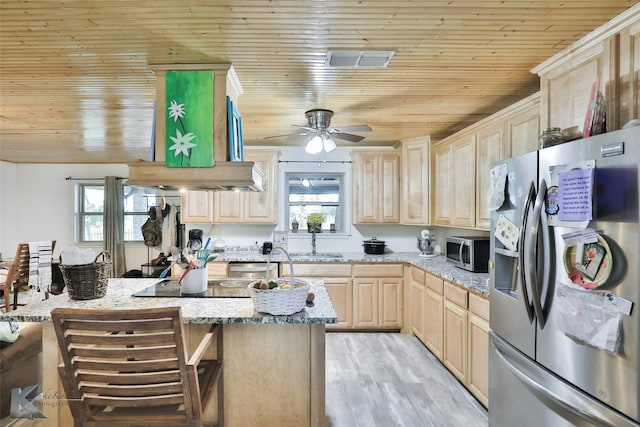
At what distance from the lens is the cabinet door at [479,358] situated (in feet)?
7.94

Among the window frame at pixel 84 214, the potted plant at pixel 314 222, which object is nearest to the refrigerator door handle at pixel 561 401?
the potted plant at pixel 314 222

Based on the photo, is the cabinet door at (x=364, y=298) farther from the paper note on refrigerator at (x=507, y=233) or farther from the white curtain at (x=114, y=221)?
the white curtain at (x=114, y=221)

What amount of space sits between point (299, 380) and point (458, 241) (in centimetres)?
203

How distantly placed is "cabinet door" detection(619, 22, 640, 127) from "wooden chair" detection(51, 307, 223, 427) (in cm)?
218

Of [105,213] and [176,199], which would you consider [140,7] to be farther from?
[105,213]

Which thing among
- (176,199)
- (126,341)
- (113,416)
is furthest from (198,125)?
(176,199)

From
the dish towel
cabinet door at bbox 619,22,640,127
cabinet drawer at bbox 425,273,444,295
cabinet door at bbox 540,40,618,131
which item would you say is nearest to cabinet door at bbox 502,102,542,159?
cabinet door at bbox 540,40,618,131

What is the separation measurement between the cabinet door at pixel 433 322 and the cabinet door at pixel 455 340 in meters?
0.09

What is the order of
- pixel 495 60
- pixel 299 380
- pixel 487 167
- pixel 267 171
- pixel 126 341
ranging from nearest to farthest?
pixel 126 341
pixel 299 380
pixel 495 60
pixel 487 167
pixel 267 171

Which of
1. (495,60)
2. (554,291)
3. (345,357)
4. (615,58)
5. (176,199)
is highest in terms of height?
(495,60)

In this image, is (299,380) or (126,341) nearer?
(126,341)

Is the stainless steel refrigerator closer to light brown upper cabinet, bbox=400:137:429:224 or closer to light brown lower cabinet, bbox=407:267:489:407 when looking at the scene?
light brown lower cabinet, bbox=407:267:489:407

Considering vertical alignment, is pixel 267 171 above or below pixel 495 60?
below

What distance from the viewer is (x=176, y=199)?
20.2 feet
